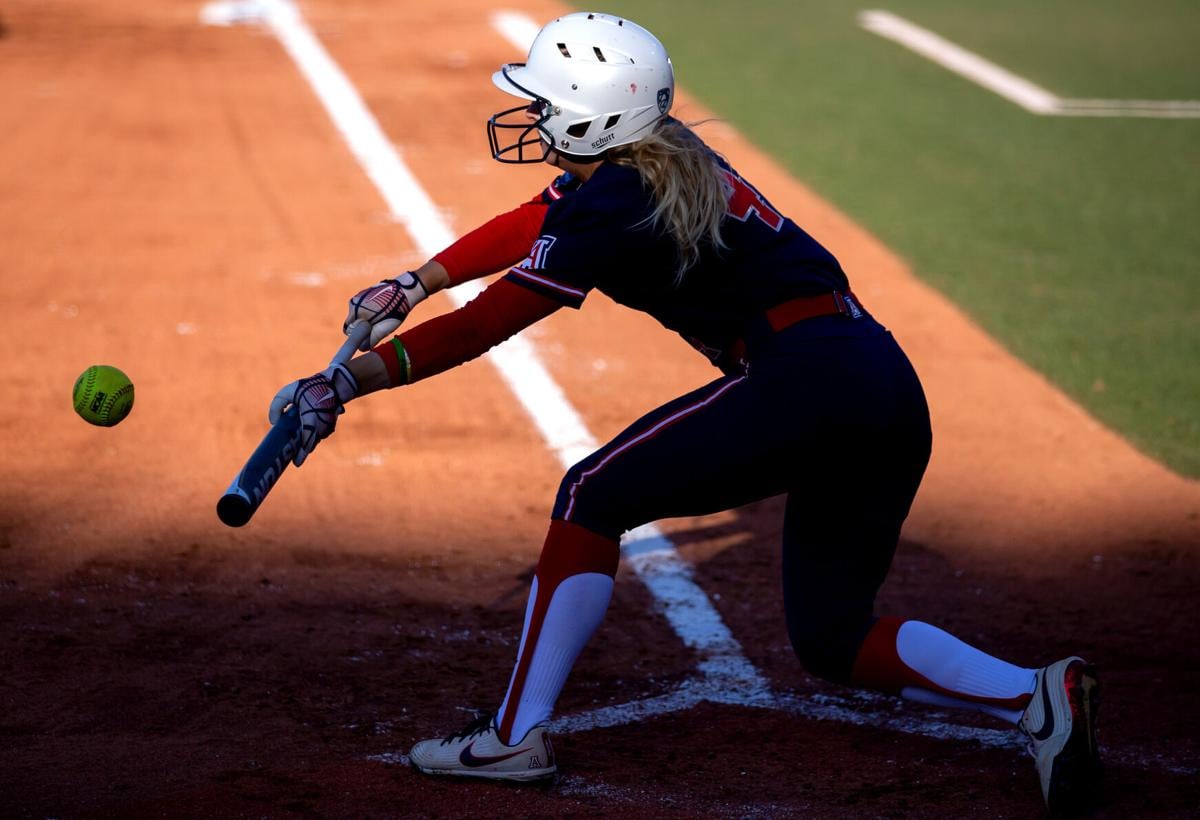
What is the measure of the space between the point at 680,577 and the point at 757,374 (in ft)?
5.66

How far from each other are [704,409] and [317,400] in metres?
0.93

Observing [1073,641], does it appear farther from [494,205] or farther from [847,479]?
[494,205]

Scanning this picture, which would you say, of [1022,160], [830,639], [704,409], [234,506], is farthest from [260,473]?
[1022,160]

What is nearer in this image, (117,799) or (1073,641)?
(117,799)

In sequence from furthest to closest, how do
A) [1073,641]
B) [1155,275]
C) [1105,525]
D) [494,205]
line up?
[494,205] → [1155,275] → [1105,525] → [1073,641]

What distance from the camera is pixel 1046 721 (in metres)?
3.67

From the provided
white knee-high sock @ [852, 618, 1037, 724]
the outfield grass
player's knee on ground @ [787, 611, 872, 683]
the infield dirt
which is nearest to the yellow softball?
the infield dirt

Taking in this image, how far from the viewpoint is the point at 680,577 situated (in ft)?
17.2

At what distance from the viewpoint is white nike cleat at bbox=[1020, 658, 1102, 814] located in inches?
142

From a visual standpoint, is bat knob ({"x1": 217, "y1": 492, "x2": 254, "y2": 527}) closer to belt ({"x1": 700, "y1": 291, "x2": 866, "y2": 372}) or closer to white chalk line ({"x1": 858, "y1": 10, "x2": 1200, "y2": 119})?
belt ({"x1": 700, "y1": 291, "x2": 866, "y2": 372})

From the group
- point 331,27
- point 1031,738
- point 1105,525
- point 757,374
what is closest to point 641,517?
point 757,374

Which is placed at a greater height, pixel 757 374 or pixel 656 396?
pixel 757 374

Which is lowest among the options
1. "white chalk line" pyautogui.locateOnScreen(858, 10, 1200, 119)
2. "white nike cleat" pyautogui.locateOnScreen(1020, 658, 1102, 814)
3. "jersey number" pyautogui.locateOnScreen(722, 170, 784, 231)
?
"white chalk line" pyautogui.locateOnScreen(858, 10, 1200, 119)

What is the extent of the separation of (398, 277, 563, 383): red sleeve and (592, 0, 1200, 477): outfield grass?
3738 millimetres
